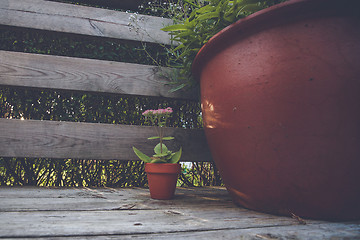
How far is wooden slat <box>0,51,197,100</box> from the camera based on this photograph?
1.33 metres

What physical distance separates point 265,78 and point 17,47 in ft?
4.80

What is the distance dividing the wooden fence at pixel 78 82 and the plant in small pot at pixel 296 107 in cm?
69

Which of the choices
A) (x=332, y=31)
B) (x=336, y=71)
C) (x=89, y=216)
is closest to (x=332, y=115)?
(x=336, y=71)

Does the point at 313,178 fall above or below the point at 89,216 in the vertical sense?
above

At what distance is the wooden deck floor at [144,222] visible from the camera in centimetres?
58

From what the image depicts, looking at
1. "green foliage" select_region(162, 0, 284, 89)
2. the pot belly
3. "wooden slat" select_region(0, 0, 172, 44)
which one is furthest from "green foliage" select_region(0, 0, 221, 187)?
the pot belly

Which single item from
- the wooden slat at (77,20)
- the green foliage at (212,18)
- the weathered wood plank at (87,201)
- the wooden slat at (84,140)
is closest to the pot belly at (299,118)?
the green foliage at (212,18)

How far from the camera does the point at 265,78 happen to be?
749 mm

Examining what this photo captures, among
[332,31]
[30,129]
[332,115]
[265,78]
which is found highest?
[332,31]

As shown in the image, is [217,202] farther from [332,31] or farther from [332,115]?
[332,31]

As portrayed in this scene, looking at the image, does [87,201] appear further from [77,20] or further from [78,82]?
[77,20]

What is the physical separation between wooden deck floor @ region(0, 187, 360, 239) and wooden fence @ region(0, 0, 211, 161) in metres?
0.42

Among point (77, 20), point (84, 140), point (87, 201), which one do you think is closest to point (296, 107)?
point (87, 201)

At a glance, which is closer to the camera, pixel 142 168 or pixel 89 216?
pixel 89 216
